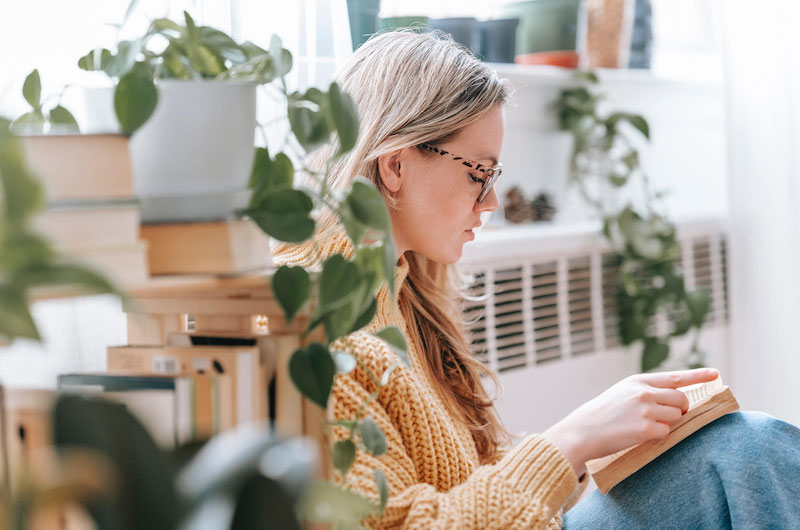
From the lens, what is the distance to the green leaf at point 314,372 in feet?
2.05

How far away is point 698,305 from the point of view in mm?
2170

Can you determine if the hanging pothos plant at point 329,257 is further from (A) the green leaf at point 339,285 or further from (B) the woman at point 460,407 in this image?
(B) the woman at point 460,407

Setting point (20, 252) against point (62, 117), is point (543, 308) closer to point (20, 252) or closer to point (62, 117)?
point (62, 117)

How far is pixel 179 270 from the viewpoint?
0.62 metres

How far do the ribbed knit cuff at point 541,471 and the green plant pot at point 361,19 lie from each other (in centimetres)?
88

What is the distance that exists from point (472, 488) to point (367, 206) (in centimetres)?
42

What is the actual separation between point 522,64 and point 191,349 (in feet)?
5.42

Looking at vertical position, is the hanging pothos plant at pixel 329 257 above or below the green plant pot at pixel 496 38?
below

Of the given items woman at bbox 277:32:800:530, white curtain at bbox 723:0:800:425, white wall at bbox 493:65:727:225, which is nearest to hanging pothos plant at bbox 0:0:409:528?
woman at bbox 277:32:800:530

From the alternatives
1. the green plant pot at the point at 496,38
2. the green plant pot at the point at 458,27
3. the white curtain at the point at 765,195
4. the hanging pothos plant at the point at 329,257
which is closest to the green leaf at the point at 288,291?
the hanging pothos plant at the point at 329,257

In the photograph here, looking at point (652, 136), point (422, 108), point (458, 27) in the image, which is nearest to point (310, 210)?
point (422, 108)

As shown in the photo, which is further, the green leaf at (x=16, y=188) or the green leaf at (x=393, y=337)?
the green leaf at (x=393, y=337)

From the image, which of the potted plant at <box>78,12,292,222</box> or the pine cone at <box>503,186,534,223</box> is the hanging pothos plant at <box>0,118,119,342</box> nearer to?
the potted plant at <box>78,12,292,222</box>

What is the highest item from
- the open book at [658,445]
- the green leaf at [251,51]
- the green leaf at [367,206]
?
the green leaf at [251,51]
